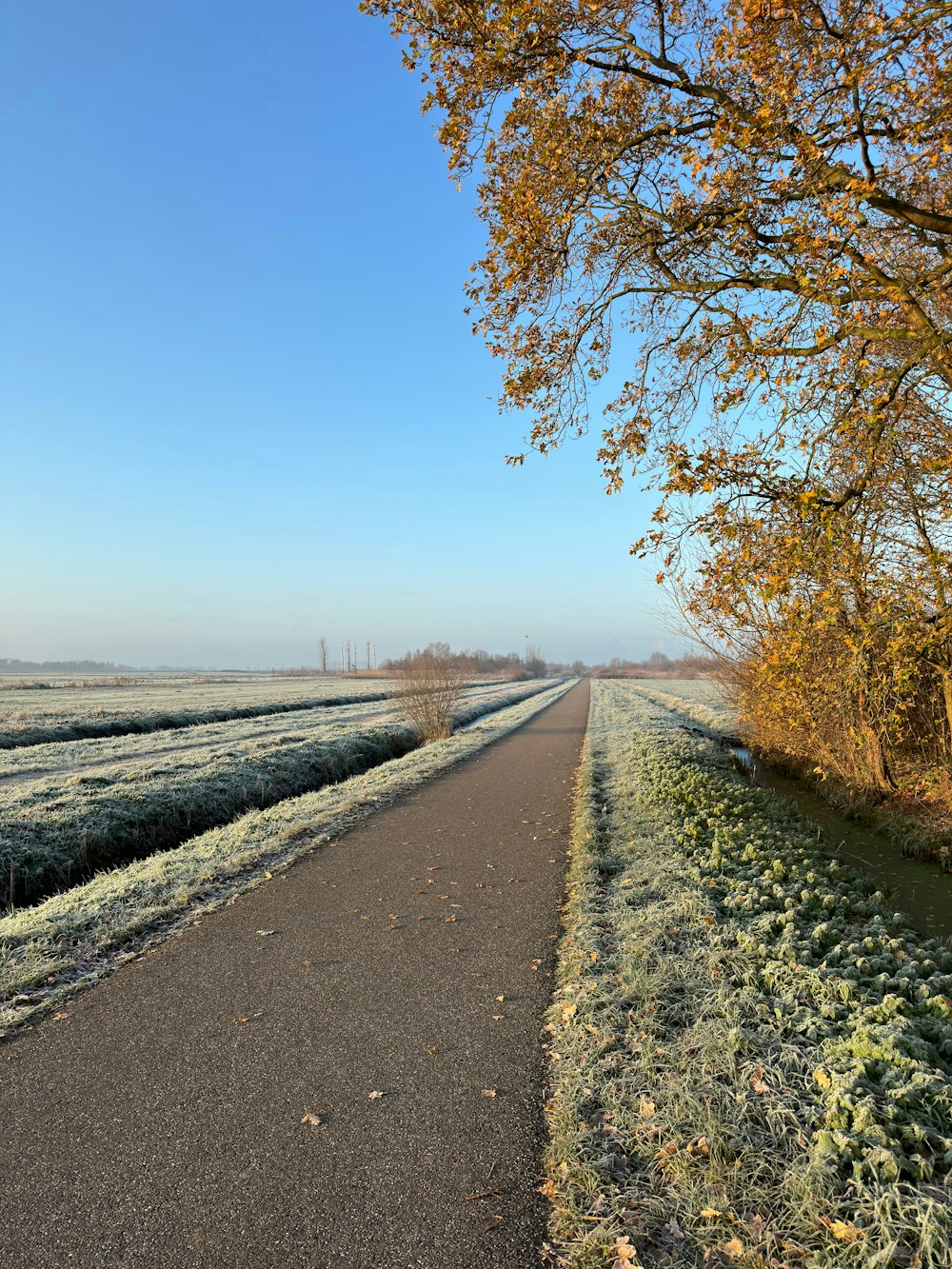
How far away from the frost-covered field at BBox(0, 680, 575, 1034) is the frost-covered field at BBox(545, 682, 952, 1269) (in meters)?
3.80

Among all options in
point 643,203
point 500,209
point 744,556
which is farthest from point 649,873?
point 643,203

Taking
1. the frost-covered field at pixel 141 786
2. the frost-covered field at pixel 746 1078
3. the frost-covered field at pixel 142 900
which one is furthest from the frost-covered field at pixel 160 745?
the frost-covered field at pixel 746 1078

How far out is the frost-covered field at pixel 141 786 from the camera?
1005 centimetres

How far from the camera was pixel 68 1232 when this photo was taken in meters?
2.78

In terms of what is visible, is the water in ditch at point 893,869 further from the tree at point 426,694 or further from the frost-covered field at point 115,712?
the frost-covered field at point 115,712

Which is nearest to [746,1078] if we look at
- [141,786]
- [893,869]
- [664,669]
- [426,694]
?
[893,869]

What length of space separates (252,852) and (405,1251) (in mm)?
6347

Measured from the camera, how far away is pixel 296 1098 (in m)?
3.62

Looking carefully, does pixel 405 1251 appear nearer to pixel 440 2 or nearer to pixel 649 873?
pixel 649 873

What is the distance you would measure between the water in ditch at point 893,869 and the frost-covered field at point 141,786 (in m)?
10.9

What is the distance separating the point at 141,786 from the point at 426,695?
1102 cm

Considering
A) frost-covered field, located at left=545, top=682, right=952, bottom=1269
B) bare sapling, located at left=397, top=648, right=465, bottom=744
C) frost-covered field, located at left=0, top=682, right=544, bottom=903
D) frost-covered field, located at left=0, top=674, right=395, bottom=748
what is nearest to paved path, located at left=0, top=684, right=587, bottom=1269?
frost-covered field, located at left=545, top=682, right=952, bottom=1269

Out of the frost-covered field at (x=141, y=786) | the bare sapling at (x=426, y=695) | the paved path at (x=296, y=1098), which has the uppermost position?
the bare sapling at (x=426, y=695)

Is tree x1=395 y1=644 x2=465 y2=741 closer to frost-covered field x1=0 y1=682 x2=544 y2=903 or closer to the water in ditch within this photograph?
frost-covered field x1=0 y1=682 x2=544 y2=903
